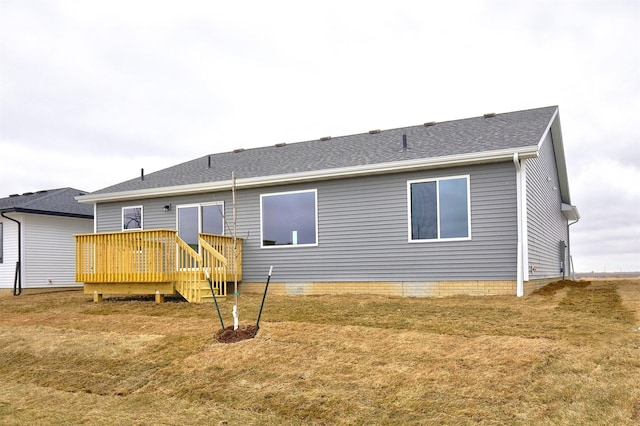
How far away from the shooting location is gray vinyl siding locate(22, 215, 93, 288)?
57.5 feet

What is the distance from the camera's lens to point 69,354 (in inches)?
304

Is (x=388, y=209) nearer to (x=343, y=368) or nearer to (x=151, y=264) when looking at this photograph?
(x=151, y=264)

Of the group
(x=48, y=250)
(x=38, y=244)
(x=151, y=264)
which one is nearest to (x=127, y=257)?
(x=151, y=264)

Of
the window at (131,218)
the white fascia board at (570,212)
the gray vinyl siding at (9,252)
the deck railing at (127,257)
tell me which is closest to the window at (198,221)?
the window at (131,218)

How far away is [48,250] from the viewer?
18219 millimetres

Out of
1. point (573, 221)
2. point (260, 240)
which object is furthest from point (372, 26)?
point (573, 221)

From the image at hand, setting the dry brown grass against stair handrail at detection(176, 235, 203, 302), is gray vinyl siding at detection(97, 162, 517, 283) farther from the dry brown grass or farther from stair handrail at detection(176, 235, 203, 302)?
stair handrail at detection(176, 235, 203, 302)

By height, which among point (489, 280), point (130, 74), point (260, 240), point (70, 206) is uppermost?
point (130, 74)

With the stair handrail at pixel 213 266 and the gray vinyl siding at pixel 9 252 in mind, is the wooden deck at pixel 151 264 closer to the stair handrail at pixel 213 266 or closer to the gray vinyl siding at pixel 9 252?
the stair handrail at pixel 213 266

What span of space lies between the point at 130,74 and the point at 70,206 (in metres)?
6.61

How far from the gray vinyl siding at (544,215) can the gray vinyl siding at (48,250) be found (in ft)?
47.7

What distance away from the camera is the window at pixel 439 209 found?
11078 mm

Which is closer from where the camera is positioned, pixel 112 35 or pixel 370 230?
pixel 370 230

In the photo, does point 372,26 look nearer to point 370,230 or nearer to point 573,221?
point 370,230
